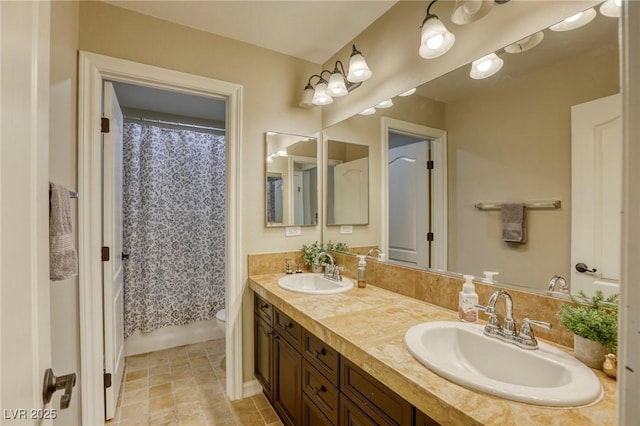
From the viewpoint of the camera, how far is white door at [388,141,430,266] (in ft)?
5.33

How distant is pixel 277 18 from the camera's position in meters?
1.88

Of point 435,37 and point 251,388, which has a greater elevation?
point 435,37

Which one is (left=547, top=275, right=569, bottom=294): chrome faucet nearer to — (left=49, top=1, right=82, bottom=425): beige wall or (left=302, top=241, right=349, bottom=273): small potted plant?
(left=302, top=241, right=349, bottom=273): small potted plant

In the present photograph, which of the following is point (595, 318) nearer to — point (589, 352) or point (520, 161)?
point (589, 352)

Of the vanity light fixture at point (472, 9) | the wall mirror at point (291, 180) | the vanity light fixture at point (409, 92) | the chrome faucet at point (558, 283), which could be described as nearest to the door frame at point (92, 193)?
the wall mirror at point (291, 180)

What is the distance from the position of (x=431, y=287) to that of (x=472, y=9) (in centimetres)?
123

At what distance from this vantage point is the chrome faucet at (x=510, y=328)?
0.98 metres

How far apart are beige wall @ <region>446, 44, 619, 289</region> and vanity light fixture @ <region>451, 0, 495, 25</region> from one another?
30 cm

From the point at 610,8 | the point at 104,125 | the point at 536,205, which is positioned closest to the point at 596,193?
the point at 536,205

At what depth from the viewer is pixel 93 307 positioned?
169cm

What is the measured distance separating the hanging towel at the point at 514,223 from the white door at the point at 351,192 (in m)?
0.96

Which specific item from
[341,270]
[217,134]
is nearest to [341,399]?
[341,270]

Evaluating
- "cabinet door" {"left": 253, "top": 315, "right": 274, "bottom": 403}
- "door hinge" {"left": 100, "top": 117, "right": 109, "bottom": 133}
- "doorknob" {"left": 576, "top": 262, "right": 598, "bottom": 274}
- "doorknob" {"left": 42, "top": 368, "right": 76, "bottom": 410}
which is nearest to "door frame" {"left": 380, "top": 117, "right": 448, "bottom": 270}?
"doorknob" {"left": 576, "top": 262, "right": 598, "bottom": 274}

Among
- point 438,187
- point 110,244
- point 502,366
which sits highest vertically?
point 438,187
